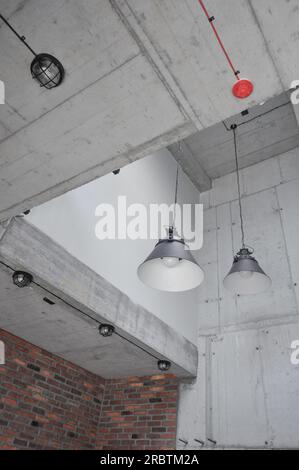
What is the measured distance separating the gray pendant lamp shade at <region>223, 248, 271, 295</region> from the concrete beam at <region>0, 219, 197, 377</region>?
1.09 metres

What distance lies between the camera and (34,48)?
1.64 m

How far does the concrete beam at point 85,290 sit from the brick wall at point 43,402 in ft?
3.95

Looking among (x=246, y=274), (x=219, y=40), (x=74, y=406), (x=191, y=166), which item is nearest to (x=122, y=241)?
(x=246, y=274)

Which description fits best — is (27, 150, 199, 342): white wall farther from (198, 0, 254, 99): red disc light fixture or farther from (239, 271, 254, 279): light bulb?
(198, 0, 254, 99): red disc light fixture

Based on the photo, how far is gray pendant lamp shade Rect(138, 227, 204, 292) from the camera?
2664 millimetres

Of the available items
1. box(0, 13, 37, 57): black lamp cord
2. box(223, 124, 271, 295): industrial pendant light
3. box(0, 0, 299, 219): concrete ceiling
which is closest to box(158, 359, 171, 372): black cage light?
box(223, 124, 271, 295): industrial pendant light

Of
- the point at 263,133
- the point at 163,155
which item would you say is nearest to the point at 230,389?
the point at 163,155

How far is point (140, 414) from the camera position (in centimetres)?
468

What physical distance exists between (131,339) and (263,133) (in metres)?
3.84

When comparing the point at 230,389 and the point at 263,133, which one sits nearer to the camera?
the point at 230,389

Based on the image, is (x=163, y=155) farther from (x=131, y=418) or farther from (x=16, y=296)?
(x=131, y=418)

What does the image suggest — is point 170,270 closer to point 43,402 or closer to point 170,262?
point 170,262

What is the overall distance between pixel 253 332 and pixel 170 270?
234 centimetres
